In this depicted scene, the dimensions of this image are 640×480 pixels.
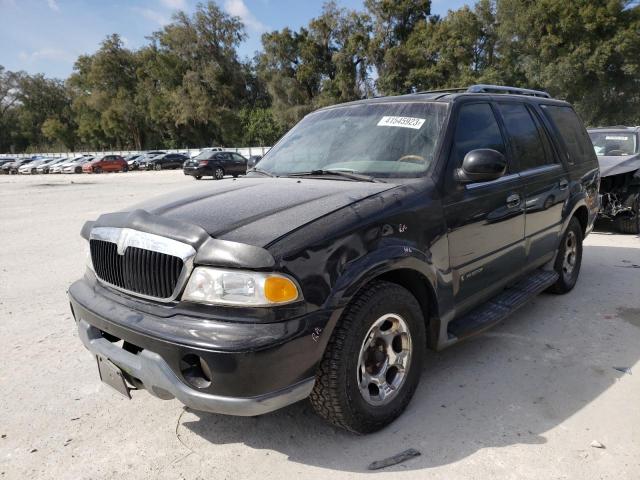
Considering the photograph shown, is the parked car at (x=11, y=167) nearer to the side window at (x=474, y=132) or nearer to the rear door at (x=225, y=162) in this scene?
the rear door at (x=225, y=162)

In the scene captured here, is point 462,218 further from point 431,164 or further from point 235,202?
point 235,202

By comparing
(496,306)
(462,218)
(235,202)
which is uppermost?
(235,202)

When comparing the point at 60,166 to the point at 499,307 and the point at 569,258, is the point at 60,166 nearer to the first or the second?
the point at 569,258

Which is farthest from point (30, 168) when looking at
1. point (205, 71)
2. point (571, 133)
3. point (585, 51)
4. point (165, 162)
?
point (571, 133)

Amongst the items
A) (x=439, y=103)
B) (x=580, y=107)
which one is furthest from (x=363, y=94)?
(x=439, y=103)

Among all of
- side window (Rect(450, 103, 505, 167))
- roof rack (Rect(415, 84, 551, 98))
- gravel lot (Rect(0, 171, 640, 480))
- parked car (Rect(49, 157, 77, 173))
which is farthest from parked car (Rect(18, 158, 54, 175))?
side window (Rect(450, 103, 505, 167))

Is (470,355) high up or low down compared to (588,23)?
down

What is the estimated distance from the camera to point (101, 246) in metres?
2.76

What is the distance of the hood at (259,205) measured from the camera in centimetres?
232

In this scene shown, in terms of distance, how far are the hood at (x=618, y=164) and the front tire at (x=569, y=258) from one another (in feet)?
10.2

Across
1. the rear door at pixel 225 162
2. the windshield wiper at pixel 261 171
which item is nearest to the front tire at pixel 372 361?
the windshield wiper at pixel 261 171

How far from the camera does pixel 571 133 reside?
4922 millimetres

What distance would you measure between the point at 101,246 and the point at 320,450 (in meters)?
1.65

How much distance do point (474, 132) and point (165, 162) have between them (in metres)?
41.1
